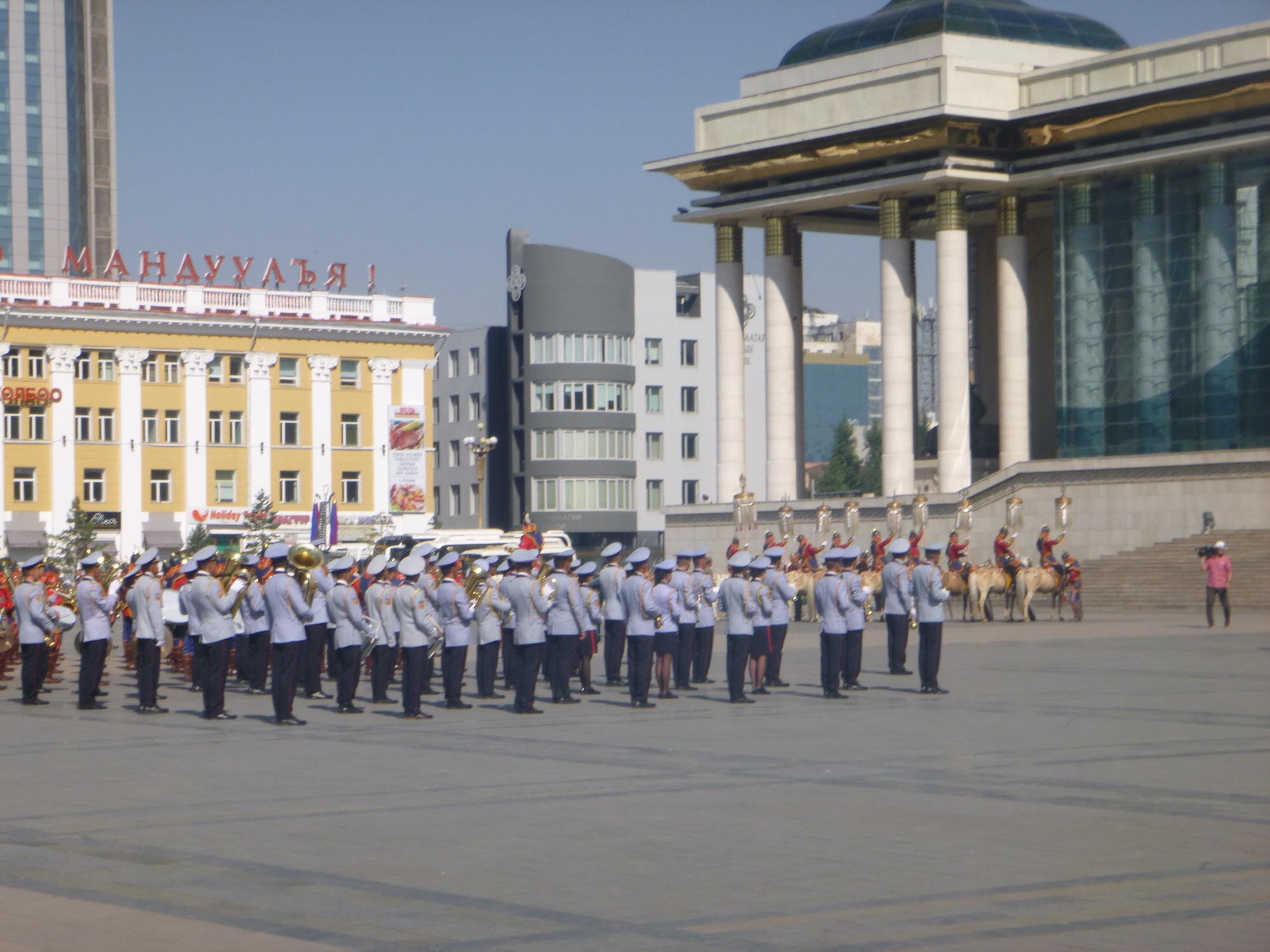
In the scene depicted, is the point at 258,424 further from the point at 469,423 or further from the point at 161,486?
the point at 469,423

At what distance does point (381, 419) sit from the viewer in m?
78.4

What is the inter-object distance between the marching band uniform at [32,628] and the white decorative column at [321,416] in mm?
55868

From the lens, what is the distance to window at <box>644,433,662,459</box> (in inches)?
3627

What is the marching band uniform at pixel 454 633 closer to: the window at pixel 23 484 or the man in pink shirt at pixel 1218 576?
the man in pink shirt at pixel 1218 576

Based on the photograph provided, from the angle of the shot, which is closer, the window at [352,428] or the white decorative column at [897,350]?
the white decorative column at [897,350]

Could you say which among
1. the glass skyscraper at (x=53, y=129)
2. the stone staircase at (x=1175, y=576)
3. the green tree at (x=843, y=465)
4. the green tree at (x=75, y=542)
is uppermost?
the glass skyscraper at (x=53, y=129)

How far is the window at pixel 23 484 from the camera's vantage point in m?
71.1

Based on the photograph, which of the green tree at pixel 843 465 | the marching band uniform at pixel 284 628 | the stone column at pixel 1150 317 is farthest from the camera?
the green tree at pixel 843 465

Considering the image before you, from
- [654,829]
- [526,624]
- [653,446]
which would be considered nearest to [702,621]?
[526,624]

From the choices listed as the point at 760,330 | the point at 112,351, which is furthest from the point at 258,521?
the point at 760,330

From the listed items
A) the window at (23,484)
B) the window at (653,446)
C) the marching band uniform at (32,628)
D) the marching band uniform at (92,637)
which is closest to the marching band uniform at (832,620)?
the marching band uniform at (92,637)

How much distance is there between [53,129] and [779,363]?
73062 millimetres

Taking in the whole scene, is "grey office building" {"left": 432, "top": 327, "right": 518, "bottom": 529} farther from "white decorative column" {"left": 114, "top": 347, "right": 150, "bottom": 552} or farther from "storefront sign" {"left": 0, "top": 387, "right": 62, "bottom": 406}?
"storefront sign" {"left": 0, "top": 387, "right": 62, "bottom": 406}

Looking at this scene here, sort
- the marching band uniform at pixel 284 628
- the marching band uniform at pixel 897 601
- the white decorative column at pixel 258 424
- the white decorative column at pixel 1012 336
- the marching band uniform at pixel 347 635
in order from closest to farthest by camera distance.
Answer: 1. the marching band uniform at pixel 284 628
2. the marching band uniform at pixel 347 635
3. the marching band uniform at pixel 897 601
4. the white decorative column at pixel 1012 336
5. the white decorative column at pixel 258 424
